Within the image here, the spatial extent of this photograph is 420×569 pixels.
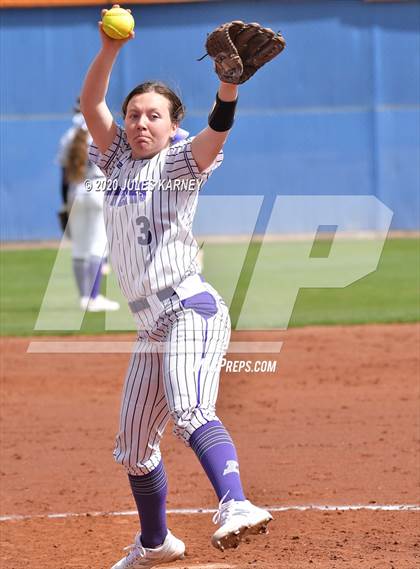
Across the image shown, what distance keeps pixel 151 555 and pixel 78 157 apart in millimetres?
7366

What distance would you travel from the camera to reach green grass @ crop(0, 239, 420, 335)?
11.3 m

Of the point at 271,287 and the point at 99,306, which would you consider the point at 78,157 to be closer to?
the point at 99,306

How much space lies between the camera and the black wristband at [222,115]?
396 cm

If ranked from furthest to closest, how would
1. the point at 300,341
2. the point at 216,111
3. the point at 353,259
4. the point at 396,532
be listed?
1. the point at 353,259
2. the point at 300,341
3. the point at 396,532
4. the point at 216,111

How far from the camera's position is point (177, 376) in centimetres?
A: 400

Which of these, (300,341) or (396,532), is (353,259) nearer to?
(300,341)

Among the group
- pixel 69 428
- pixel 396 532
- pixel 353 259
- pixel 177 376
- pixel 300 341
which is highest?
pixel 177 376

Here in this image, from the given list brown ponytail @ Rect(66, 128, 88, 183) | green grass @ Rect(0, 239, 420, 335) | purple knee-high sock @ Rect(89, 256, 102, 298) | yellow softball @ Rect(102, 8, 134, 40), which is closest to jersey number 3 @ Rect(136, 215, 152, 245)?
yellow softball @ Rect(102, 8, 134, 40)

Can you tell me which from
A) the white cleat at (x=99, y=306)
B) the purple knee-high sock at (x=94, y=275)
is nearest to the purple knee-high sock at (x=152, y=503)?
the purple knee-high sock at (x=94, y=275)

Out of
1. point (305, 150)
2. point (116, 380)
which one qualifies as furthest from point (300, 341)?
point (305, 150)

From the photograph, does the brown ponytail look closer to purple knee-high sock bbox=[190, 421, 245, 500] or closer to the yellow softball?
the yellow softball

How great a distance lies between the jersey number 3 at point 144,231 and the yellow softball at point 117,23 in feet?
2.37

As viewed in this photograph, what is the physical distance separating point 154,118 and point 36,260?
43.0 ft

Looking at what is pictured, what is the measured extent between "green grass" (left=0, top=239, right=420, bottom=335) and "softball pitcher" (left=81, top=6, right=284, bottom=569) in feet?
20.6
